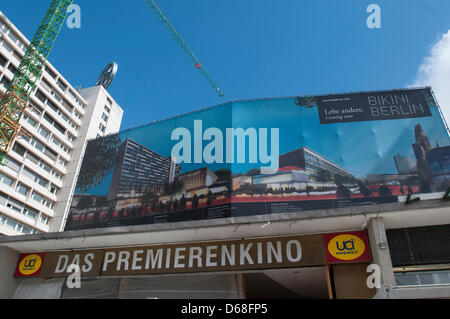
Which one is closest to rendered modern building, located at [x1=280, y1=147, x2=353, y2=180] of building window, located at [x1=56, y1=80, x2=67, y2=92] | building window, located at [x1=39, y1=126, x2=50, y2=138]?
building window, located at [x1=39, y1=126, x2=50, y2=138]

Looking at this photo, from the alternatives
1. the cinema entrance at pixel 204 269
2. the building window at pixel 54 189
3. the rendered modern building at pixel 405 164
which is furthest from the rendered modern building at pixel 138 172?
the building window at pixel 54 189

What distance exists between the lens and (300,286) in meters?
11.3

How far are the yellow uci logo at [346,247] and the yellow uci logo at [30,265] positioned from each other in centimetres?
887

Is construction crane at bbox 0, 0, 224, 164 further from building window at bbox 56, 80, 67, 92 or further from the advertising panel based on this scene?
the advertising panel

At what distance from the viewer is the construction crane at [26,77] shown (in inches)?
1889

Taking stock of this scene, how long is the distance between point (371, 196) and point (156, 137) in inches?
698

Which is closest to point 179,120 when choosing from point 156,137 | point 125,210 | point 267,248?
point 156,137

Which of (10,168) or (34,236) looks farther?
(10,168)

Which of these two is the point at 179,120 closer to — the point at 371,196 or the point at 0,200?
the point at 371,196

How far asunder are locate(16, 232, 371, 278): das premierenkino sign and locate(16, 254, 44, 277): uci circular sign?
213 millimetres

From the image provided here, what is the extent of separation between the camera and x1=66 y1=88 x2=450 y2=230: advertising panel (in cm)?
2419

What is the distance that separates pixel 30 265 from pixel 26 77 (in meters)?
50.0

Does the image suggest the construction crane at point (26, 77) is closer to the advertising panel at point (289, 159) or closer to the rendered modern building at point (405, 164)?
the advertising panel at point (289, 159)
